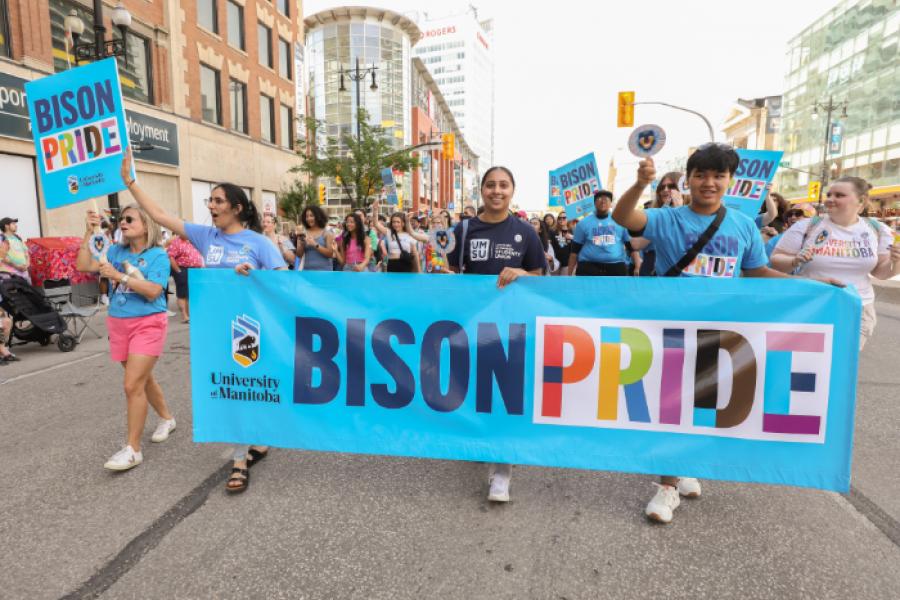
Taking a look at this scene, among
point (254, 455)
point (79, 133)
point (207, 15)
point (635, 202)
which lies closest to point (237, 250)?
point (254, 455)

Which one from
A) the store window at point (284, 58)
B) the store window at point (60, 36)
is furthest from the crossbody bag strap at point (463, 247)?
the store window at point (284, 58)

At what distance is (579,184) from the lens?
11094mm

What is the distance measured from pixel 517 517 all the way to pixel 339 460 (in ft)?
4.55

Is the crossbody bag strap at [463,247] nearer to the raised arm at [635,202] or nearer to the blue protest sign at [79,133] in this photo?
the raised arm at [635,202]

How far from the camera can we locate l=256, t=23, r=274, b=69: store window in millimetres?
26036

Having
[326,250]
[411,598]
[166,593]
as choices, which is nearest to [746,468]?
[411,598]

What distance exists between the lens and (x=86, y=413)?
5.09 metres

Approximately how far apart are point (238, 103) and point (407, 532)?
2511 cm

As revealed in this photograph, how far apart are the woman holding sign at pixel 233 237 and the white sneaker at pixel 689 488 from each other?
2677mm

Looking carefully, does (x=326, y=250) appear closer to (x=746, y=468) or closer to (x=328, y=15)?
(x=746, y=468)

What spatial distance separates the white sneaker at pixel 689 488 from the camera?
3.35 meters

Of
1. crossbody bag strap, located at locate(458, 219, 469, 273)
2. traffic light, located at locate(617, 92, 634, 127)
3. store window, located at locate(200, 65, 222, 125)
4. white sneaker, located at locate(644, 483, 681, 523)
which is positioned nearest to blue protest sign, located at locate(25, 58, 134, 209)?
crossbody bag strap, located at locate(458, 219, 469, 273)

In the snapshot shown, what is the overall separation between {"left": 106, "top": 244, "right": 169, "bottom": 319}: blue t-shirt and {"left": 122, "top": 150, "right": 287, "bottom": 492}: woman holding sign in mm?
263

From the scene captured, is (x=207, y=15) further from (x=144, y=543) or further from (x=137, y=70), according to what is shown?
(x=144, y=543)
